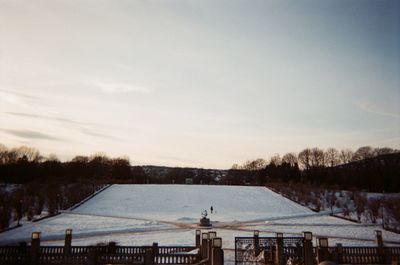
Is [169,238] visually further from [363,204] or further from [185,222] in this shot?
[363,204]

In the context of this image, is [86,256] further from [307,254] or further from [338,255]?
[338,255]

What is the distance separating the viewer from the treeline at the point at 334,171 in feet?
225

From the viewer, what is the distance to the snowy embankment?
27047 mm

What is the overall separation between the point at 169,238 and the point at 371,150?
9315cm

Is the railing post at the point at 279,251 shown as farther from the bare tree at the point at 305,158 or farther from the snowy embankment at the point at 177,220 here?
the bare tree at the point at 305,158

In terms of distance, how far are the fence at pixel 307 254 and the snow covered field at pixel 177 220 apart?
1344 millimetres

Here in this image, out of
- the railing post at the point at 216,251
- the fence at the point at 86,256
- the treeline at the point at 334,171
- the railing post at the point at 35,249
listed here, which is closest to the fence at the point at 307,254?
the fence at the point at 86,256

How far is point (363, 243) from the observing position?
25.3m

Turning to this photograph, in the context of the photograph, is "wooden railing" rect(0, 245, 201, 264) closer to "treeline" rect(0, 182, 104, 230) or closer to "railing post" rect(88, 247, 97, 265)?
"railing post" rect(88, 247, 97, 265)

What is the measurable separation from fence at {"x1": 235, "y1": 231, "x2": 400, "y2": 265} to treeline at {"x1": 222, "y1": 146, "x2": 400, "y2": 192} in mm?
42289

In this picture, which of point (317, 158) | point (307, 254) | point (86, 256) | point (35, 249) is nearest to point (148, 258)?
point (86, 256)

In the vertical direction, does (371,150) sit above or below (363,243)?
above

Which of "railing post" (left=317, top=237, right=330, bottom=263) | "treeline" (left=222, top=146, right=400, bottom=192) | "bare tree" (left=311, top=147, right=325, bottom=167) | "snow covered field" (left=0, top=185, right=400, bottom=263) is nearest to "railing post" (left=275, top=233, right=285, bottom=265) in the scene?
"railing post" (left=317, top=237, right=330, bottom=263)

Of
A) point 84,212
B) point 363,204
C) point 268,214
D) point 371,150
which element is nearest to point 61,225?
point 84,212
